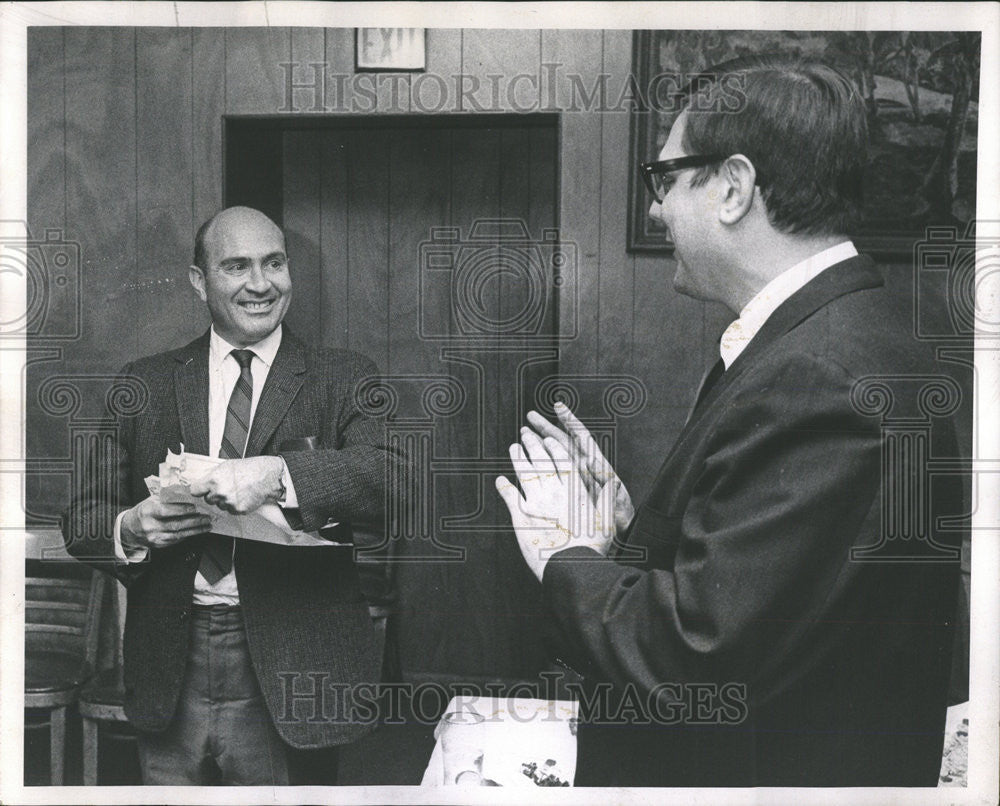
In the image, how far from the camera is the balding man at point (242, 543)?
1.96 metres

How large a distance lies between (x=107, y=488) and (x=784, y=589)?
1.31 meters

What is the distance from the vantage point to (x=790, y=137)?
5.92 ft

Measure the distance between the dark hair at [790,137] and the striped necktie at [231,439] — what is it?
0.94m

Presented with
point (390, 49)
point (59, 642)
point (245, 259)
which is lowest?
point (59, 642)

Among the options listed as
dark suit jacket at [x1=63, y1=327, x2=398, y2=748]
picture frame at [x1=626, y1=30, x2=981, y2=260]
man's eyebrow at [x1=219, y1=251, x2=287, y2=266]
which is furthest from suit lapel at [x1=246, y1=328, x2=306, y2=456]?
picture frame at [x1=626, y1=30, x2=981, y2=260]

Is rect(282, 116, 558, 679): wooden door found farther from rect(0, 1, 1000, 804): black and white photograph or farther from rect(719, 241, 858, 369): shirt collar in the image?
rect(719, 241, 858, 369): shirt collar

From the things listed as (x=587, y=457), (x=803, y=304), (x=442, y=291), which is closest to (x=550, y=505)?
(x=587, y=457)

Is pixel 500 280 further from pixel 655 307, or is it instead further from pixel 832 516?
pixel 832 516

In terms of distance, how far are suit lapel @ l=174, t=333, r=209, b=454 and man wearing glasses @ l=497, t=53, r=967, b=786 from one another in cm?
60

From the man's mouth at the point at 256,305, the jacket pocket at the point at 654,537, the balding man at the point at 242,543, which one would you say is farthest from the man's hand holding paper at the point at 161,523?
the jacket pocket at the point at 654,537

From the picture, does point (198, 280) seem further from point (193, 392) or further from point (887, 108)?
point (887, 108)

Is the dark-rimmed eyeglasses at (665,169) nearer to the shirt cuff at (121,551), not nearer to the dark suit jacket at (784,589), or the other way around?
the dark suit jacket at (784,589)

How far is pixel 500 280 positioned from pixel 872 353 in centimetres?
72

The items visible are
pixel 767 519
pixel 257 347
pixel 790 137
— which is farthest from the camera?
pixel 257 347
